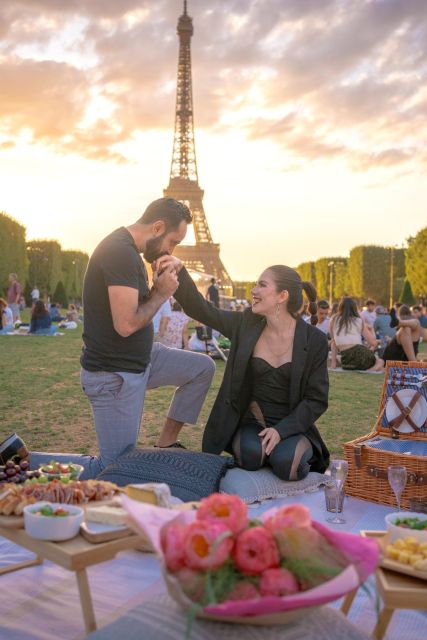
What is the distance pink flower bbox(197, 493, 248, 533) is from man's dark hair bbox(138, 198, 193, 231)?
115 inches

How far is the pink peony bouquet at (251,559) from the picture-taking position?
6.35ft

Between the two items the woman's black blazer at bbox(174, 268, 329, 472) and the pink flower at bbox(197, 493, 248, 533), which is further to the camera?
the woman's black blazer at bbox(174, 268, 329, 472)

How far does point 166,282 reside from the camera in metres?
4.62

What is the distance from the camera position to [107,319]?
4.74m

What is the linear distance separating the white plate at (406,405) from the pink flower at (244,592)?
3.79 meters

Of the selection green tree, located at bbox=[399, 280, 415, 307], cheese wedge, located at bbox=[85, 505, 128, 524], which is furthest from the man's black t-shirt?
green tree, located at bbox=[399, 280, 415, 307]

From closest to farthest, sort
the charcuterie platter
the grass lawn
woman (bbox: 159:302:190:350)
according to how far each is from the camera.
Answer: the charcuterie platter → the grass lawn → woman (bbox: 159:302:190:350)

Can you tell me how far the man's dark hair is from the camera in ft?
15.7

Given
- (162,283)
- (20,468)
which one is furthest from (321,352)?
(20,468)

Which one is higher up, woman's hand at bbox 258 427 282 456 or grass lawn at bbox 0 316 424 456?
woman's hand at bbox 258 427 282 456

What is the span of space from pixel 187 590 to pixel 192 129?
63885 mm

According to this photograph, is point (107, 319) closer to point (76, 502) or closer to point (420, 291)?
point (76, 502)

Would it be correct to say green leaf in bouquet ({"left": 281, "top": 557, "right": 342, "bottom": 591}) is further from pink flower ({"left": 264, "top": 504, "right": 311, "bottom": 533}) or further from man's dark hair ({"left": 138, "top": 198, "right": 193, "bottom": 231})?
man's dark hair ({"left": 138, "top": 198, "right": 193, "bottom": 231})

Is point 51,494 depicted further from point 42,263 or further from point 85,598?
point 42,263
